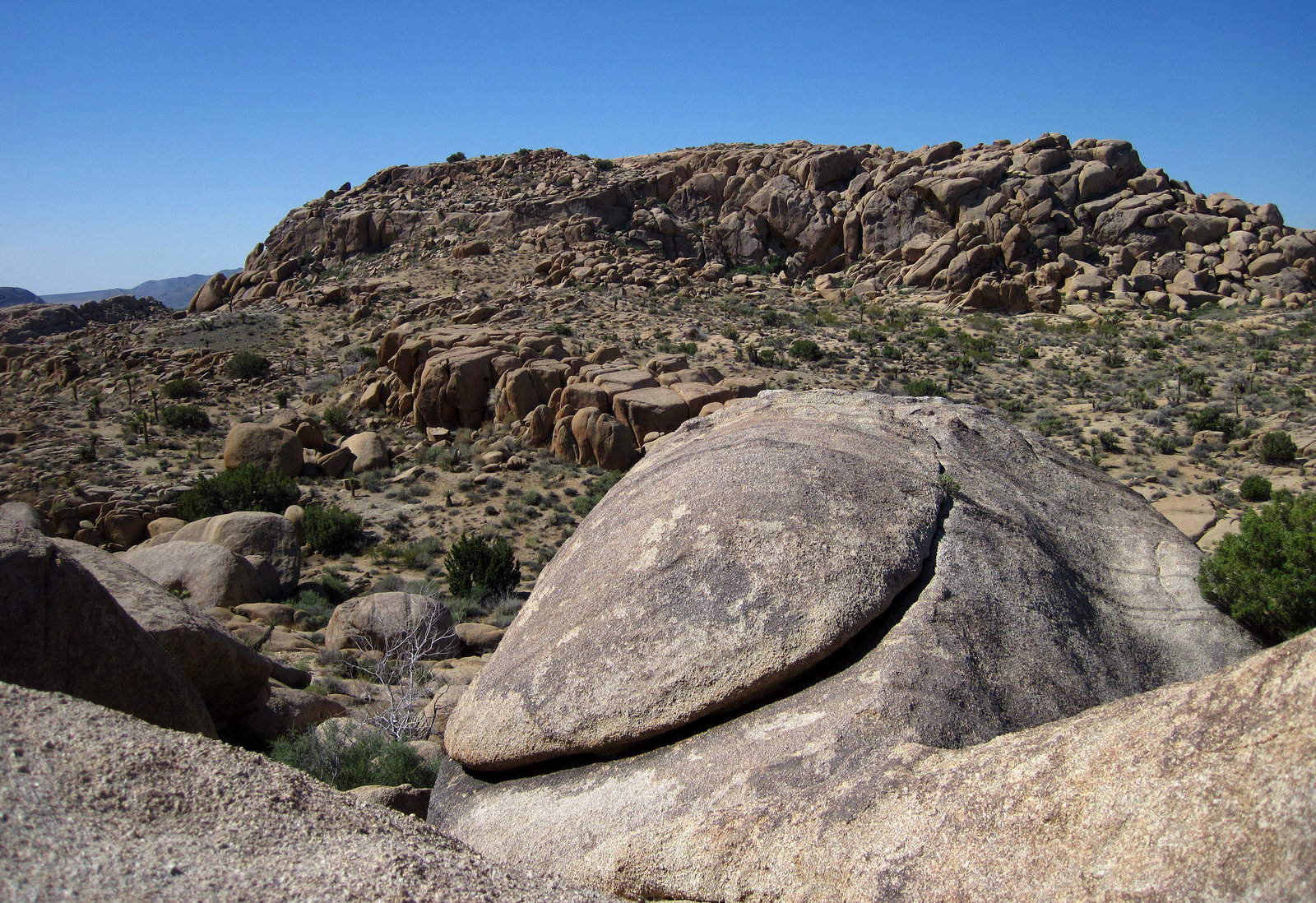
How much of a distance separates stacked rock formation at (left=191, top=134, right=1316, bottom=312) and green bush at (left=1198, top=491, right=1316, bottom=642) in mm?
34800

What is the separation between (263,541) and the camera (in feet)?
47.2

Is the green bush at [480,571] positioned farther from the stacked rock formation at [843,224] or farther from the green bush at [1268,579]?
the stacked rock formation at [843,224]

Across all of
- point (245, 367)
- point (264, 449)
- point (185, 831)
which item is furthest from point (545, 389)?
point (185, 831)

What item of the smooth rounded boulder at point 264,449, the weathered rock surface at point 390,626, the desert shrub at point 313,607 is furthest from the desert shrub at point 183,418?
the weathered rock surface at point 390,626

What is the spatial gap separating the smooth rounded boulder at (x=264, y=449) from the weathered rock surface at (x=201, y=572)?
8.26 m

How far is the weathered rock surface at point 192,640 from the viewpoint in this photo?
634 centimetres

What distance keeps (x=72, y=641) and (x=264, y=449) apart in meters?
17.8

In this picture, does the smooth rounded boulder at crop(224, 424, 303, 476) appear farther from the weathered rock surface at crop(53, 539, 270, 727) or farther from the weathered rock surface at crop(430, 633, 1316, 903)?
the weathered rock surface at crop(430, 633, 1316, 903)

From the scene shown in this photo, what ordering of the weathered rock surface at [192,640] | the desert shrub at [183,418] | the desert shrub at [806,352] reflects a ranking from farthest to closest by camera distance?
the desert shrub at [806,352]
the desert shrub at [183,418]
the weathered rock surface at [192,640]

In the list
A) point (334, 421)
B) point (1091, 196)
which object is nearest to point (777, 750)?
point (334, 421)

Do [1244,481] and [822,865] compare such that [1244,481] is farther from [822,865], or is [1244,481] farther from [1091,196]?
[1091,196]

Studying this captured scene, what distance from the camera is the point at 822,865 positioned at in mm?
3273

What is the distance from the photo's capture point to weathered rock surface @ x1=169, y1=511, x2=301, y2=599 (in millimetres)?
13969

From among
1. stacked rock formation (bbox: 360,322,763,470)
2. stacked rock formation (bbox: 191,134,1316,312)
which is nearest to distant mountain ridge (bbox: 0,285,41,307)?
stacked rock formation (bbox: 191,134,1316,312)
